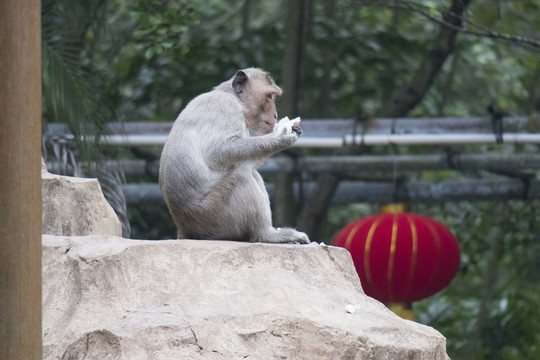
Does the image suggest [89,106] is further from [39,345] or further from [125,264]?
[39,345]

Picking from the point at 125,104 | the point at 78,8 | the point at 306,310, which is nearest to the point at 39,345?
the point at 306,310

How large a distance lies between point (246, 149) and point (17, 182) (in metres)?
1.86

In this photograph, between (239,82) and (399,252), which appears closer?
(239,82)

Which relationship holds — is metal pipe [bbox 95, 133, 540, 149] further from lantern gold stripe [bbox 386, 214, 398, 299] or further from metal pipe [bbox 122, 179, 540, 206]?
metal pipe [bbox 122, 179, 540, 206]

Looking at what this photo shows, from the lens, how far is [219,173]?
4.72 metres

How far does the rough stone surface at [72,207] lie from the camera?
4.77 meters

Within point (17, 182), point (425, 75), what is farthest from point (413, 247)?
point (17, 182)

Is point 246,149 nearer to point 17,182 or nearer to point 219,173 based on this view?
point 219,173

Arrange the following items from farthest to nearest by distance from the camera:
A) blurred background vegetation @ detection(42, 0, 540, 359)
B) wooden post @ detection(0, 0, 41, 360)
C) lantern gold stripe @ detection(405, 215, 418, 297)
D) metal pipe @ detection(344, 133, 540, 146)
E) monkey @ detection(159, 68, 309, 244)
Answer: blurred background vegetation @ detection(42, 0, 540, 359) < metal pipe @ detection(344, 133, 540, 146) < lantern gold stripe @ detection(405, 215, 418, 297) < monkey @ detection(159, 68, 309, 244) < wooden post @ detection(0, 0, 41, 360)

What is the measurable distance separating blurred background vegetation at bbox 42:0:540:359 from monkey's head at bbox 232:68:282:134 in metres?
1.91

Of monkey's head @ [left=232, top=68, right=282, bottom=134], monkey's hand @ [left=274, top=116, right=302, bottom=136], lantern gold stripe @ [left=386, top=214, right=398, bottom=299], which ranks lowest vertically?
lantern gold stripe @ [left=386, top=214, right=398, bottom=299]

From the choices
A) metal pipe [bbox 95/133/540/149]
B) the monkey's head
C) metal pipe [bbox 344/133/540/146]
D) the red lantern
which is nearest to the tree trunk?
metal pipe [bbox 95/133/540/149]

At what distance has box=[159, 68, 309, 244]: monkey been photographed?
461cm

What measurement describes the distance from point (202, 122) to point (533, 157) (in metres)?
4.00
